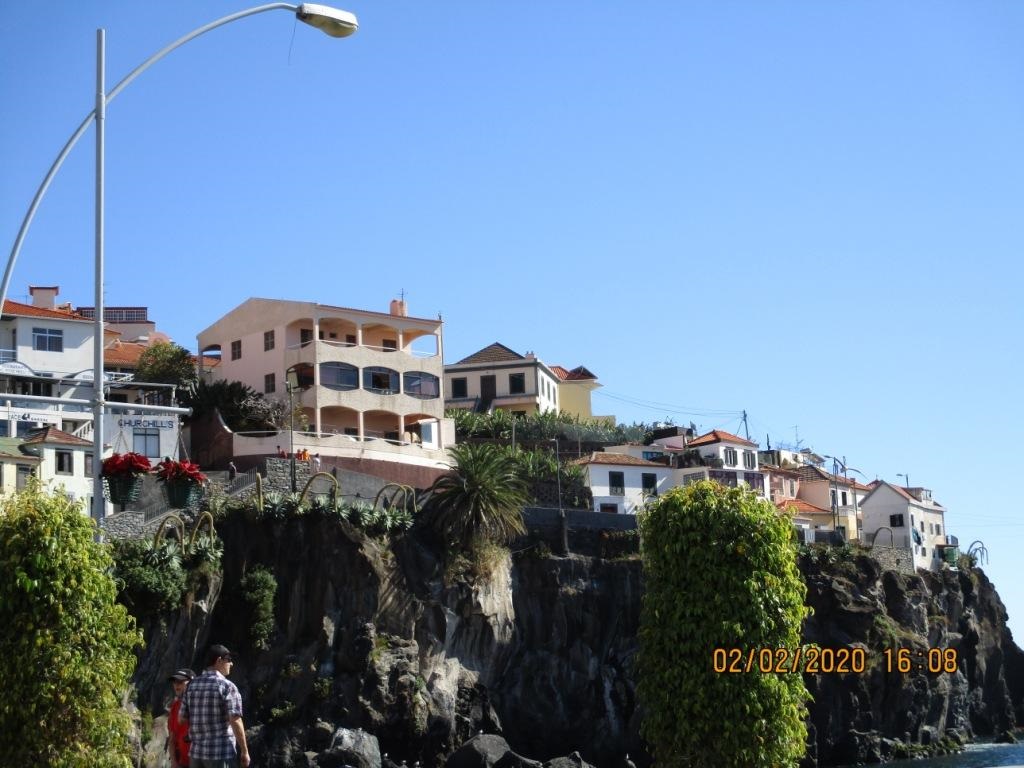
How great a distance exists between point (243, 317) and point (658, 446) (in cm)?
3307

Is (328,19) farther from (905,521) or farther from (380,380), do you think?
(905,521)

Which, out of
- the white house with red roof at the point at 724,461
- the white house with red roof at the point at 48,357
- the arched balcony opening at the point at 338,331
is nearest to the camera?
the white house with red roof at the point at 48,357

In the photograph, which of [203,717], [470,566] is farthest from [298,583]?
[203,717]

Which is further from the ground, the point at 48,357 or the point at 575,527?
the point at 48,357

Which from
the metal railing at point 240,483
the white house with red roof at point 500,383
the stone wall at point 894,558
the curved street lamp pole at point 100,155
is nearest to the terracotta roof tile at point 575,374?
the white house with red roof at point 500,383

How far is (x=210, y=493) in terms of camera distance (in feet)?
191

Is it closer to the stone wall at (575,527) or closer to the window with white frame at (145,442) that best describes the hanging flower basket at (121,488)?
the window with white frame at (145,442)

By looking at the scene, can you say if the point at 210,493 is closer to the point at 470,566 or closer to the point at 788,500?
the point at 470,566

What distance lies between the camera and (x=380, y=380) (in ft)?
271

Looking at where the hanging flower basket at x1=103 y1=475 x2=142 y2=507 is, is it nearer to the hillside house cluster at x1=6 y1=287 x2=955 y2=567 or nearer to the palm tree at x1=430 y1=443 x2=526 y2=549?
the hillside house cluster at x1=6 y1=287 x2=955 y2=567

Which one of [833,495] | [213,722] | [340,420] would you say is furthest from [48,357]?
[833,495]

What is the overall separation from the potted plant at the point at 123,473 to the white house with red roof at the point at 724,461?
51.2 metres

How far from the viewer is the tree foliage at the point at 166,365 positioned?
263 feet

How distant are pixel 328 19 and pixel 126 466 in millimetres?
29491
